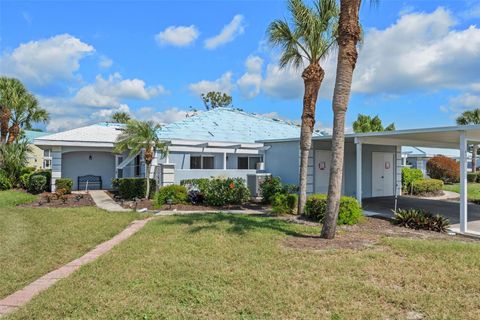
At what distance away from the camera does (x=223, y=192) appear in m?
14.7

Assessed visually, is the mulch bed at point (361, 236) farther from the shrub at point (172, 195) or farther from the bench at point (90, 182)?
the bench at point (90, 182)

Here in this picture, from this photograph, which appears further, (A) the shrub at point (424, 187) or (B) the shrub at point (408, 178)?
(B) the shrub at point (408, 178)

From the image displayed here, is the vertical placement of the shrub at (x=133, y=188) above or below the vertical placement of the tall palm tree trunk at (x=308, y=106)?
below

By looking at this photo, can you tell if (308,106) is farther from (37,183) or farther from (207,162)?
(37,183)

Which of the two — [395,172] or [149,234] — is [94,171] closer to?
[149,234]

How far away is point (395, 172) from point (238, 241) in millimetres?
14857

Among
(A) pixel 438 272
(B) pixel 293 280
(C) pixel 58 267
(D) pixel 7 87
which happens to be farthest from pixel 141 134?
(D) pixel 7 87

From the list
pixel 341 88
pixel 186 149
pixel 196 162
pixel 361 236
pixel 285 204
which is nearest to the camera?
pixel 341 88

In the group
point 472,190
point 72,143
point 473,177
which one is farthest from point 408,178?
point 72,143

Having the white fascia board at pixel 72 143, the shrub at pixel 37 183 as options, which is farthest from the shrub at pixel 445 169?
the shrub at pixel 37 183

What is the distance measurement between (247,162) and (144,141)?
6846 millimetres

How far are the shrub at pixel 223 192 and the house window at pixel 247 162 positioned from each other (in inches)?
214

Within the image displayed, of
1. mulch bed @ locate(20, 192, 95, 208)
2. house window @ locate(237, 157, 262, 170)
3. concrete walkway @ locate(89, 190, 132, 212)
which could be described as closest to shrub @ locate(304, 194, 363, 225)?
concrete walkway @ locate(89, 190, 132, 212)

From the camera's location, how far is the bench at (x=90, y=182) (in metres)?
22.4
